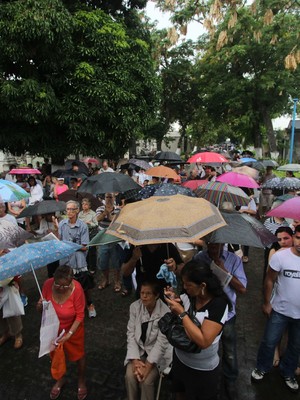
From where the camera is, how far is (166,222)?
2.44 metres

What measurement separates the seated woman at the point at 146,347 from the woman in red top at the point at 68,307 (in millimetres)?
598

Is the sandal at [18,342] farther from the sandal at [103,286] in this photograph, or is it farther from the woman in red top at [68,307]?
the sandal at [103,286]

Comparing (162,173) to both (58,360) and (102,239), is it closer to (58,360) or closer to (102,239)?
(102,239)

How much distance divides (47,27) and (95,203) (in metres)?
5.86

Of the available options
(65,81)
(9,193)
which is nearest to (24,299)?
(9,193)

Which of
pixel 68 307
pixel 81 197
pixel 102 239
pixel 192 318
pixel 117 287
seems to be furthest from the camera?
pixel 81 197

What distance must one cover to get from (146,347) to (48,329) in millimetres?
935

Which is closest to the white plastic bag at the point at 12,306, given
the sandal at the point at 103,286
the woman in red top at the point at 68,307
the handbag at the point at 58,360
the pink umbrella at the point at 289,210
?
the woman in red top at the point at 68,307

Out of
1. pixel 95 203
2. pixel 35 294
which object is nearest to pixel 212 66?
pixel 95 203

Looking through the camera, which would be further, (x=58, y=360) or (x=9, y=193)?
(x=9, y=193)

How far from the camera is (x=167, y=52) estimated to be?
80.5ft

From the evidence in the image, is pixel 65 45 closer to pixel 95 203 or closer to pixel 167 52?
pixel 95 203

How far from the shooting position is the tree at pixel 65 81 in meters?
8.75

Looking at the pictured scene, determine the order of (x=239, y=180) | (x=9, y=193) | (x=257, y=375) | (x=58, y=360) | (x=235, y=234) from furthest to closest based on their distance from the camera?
(x=239, y=180) < (x=9, y=193) < (x=257, y=375) < (x=58, y=360) < (x=235, y=234)
